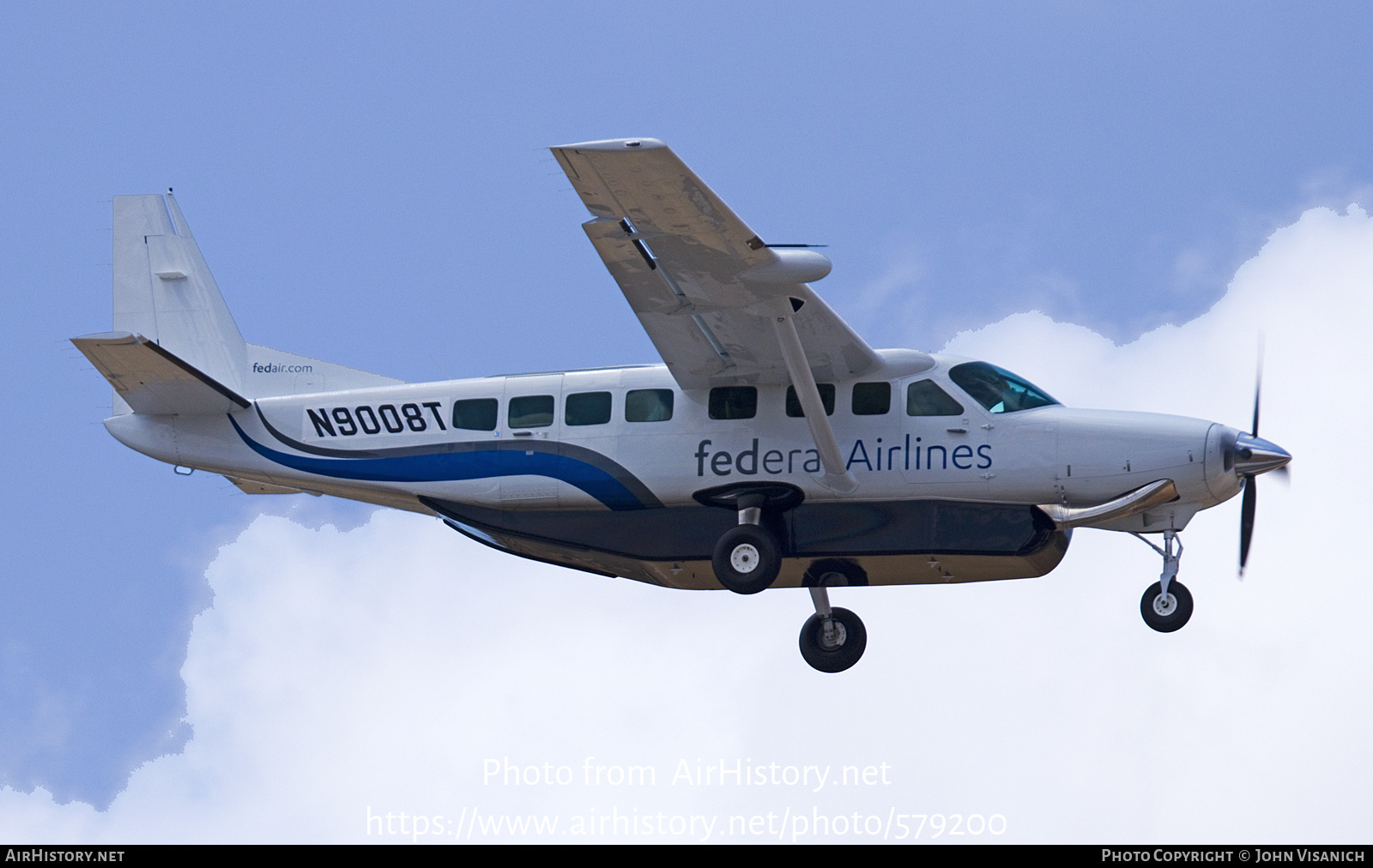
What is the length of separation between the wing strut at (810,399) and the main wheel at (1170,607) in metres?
3.58

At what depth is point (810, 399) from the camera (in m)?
21.2

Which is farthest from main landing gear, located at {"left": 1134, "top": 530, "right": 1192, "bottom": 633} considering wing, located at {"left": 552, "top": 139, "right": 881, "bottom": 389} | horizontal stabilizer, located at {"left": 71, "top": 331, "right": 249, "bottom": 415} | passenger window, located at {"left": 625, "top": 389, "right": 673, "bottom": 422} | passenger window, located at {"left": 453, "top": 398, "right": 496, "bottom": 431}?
horizontal stabilizer, located at {"left": 71, "top": 331, "right": 249, "bottom": 415}

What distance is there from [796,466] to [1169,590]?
14.5 feet

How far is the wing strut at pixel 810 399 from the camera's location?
20891mm

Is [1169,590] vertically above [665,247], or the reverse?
[665,247]

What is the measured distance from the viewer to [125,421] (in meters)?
24.0

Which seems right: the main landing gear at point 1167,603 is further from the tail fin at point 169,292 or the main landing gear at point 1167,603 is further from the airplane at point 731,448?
the tail fin at point 169,292

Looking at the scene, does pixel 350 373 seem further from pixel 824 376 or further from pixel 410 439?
pixel 824 376

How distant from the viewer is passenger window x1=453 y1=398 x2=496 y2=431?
76.0ft

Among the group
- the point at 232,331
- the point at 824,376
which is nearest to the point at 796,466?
the point at 824,376

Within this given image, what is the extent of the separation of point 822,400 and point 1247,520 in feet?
17.6

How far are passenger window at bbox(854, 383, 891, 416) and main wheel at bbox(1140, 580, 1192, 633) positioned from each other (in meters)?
3.68

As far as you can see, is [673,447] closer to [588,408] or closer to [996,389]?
[588,408]
